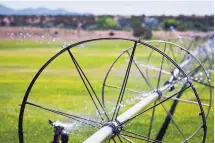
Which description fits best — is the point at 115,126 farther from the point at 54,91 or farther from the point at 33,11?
the point at 54,91

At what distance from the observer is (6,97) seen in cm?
308

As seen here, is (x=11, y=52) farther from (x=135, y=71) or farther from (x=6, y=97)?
(x=135, y=71)

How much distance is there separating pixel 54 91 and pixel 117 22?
149 cm

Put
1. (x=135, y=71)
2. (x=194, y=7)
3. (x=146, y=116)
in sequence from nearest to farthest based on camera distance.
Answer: (x=146, y=116), (x=194, y=7), (x=135, y=71)

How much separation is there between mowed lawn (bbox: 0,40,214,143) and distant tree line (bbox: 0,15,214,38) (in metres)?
0.19

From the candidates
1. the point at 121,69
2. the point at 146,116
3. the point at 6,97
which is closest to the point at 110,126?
the point at 6,97

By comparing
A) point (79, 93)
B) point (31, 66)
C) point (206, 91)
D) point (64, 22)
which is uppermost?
point (64, 22)

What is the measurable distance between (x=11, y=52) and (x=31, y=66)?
0.30 m

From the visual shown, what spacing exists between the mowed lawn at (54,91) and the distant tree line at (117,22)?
19cm

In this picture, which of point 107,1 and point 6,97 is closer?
point 6,97

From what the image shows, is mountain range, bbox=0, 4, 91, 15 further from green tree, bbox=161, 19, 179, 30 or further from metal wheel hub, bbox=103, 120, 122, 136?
green tree, bbox=161, 19, 179, 30

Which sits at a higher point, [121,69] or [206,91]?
[121,69]

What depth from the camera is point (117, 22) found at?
472 centimetres

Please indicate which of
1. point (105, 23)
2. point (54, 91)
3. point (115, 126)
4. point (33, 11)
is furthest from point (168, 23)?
point (115, 126)
